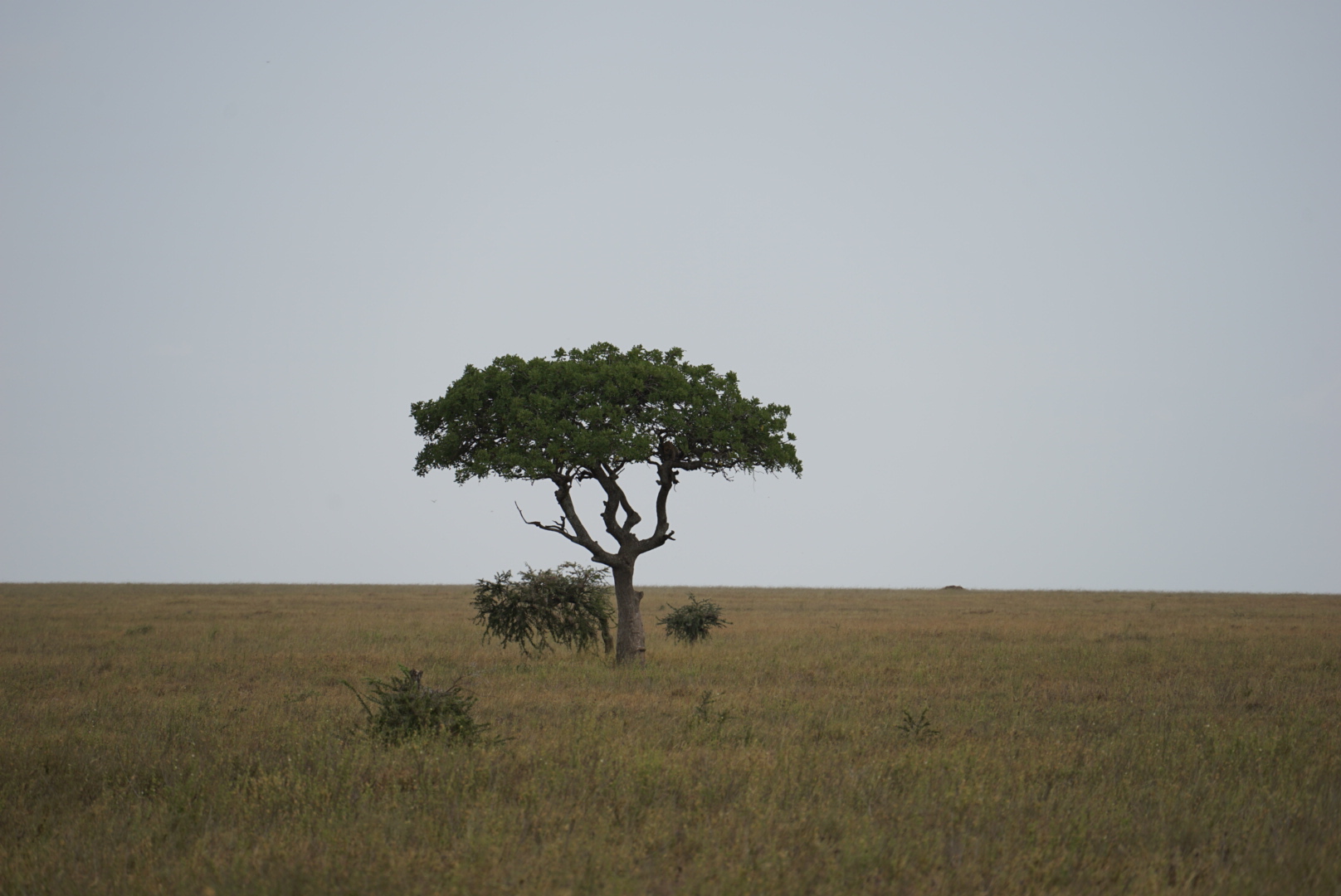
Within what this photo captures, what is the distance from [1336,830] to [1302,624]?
37.1 metres

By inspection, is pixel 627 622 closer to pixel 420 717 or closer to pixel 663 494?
pixel 663 494

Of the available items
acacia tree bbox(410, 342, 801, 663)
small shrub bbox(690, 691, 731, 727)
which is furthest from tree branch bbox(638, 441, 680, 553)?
small shrub bbox(690, 691, 731, 727)

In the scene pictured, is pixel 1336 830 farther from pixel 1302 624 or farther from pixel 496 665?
pixel 1302 624

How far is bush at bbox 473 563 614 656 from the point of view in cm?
2528

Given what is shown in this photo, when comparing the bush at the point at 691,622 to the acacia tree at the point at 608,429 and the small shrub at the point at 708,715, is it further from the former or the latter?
the small shrub at the point at 708,715

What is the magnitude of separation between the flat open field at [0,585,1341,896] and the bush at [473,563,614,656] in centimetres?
379

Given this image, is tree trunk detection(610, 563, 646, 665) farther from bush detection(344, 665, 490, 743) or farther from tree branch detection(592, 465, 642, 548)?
bush detection(344, 665, 490, 743)

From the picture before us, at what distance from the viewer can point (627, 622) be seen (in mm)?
22594

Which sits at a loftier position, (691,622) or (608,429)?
(608,429)

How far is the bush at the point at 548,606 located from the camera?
25.3 meters

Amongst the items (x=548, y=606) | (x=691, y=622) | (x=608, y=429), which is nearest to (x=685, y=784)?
(x=608, y=429)

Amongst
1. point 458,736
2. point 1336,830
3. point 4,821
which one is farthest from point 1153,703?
point 4,821

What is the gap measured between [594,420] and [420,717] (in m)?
10.4

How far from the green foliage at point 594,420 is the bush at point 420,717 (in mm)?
8783
